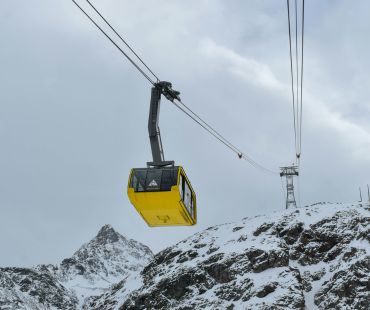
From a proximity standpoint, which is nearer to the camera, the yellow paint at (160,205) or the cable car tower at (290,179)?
the yellow paint at (160,205)

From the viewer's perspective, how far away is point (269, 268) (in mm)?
109375

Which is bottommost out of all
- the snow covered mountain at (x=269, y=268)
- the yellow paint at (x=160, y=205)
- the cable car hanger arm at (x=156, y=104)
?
the yellow paint at (x=160, y=205)

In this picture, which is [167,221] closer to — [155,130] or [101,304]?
[155,130]

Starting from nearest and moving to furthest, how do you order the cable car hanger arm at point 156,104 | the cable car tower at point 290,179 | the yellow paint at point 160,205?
1. the cable car hanger arm at point 156,104
2. the yellow paint at point 160,205
3. the cable car tower at point 290,179

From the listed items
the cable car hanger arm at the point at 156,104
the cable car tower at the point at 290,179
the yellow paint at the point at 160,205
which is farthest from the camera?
the cable car tower at the point at 290,179

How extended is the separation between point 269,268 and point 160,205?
91.1 meters

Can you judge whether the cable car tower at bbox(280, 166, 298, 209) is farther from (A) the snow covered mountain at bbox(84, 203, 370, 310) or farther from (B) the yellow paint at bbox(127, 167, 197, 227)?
(B) the yellow paint at bbox(127, 167, 197, 227)

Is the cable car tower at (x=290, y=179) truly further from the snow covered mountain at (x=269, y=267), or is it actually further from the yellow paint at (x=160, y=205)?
the yellow paint at (x=160, y=205)

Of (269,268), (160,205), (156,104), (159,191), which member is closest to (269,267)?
(269,268)

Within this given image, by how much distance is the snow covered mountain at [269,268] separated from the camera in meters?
99.5

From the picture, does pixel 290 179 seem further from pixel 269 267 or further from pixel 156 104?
pixel 156 104

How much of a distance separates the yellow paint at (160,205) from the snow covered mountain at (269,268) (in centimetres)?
7845

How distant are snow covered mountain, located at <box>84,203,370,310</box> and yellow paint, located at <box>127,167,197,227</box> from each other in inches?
3089

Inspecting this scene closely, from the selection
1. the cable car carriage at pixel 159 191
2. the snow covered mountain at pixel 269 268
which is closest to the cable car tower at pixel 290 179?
the snow covered mountain at pixel 269 268
